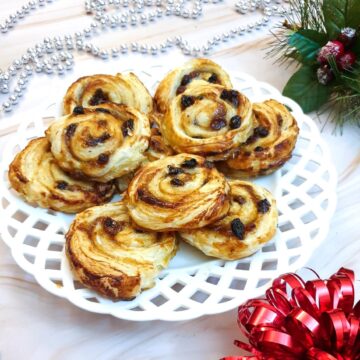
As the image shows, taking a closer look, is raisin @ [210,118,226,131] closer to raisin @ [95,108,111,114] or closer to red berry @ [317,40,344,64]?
raisin @ [95,108,111,114]

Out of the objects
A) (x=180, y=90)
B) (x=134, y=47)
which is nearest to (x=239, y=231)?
(x=180, y=90)

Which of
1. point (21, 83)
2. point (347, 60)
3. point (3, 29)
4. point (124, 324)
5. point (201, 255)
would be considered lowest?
point (124, 324)

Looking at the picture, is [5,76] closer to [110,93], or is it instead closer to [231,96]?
[110,93]

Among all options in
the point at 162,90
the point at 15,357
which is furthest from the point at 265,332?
the point at 162,90

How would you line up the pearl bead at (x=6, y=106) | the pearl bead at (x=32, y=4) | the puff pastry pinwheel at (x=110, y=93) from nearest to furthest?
the puff pastry pinwheel at (x=110, y=93)
the pearl bead at (x=6, y=106)
the pearl bead at (x=32, y=4)

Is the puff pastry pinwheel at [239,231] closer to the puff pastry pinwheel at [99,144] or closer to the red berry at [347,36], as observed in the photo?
the puff pastry pinwheel at [99,144]

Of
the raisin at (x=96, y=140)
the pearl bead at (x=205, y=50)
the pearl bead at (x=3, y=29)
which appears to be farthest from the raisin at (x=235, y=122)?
the pearl bead at (x=3, y=29)

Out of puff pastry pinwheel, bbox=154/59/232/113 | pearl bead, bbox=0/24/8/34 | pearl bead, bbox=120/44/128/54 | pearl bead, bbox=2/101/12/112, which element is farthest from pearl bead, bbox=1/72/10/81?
puff pastry pinwheel, bbox=154/59/232/113
